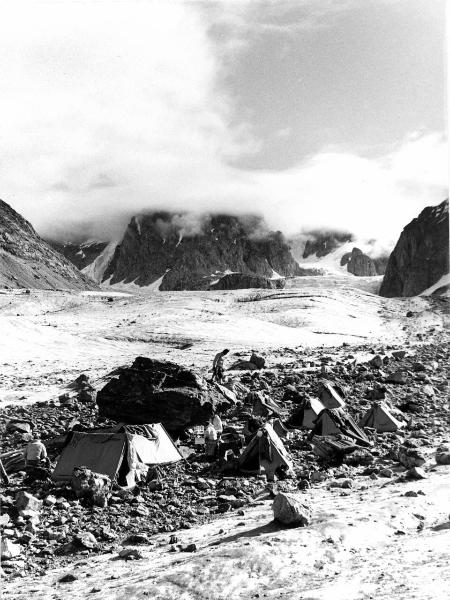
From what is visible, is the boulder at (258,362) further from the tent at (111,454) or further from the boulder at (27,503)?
the boulder at (27,503)

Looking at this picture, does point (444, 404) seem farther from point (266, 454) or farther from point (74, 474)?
point (74, 474)

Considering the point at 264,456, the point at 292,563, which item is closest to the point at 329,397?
the point at 264,456

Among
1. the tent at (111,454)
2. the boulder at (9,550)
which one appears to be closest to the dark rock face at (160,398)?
the tent at (111,454)

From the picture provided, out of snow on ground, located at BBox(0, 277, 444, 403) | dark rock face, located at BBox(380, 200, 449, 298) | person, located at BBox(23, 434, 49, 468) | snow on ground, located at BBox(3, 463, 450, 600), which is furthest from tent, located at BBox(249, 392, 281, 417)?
dark rock face, located at BBox(380, 200, 449, 298)

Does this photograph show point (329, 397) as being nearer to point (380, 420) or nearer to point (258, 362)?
point (380, 420)

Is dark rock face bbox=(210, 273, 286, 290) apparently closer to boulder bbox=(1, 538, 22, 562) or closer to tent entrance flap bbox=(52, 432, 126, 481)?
tent entrance flap bbox=(52, 432, 126, 481)

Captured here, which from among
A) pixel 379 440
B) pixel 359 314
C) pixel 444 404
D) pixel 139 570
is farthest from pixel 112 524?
pixel 359 314
